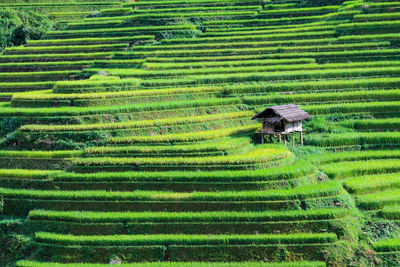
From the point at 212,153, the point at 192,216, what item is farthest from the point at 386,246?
the point at 212,153

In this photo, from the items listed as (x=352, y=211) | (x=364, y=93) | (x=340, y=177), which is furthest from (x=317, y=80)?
(x=352, y=211)

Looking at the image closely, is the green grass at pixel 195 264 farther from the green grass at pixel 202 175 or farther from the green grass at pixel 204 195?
the green grass at pixel 202 175

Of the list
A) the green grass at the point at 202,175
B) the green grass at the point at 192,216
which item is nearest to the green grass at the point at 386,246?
the green grass at the point at 192,216

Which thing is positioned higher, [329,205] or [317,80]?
[317,80]

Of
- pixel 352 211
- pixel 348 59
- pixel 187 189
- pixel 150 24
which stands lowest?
pixel 352 211

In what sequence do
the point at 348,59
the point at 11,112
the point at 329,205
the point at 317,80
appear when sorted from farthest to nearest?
the point at 348,59 → the point at 317,80 → the point at 11,112 → the point at 329,205

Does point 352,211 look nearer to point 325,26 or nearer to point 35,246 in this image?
point 35,246

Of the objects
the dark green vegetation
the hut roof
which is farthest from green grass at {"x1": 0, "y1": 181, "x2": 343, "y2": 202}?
the dark green vegetation
